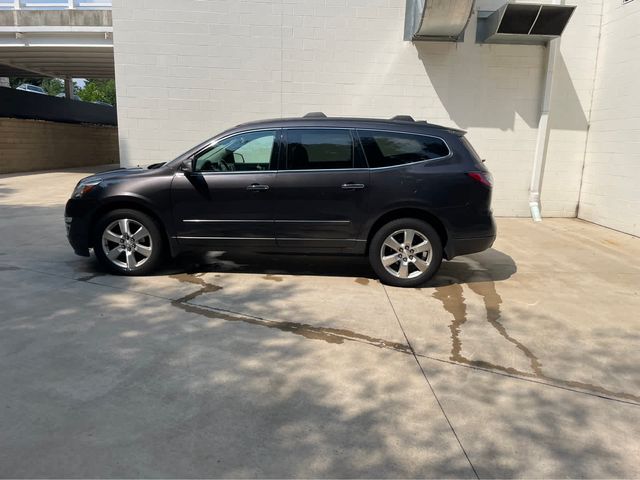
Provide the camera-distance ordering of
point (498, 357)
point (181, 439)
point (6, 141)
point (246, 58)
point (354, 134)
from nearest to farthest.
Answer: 1. point (181, 439)
2. point (498, 357)
3. point (354, 134)
4. point (246, 58)
5. point (6, 141)

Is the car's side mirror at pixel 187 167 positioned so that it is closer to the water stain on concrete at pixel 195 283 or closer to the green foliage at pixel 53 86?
the water stain on concrete at pixel 195 283

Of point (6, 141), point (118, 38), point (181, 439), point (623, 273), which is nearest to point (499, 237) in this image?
point (623, 273)

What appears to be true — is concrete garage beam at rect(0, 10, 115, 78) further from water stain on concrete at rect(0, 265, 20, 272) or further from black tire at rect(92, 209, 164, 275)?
black tire at rect(92, 209, 164, 275)

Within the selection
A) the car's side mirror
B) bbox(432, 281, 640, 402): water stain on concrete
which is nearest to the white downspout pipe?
bbox(432, 281, 640, 402): water stain on concrete

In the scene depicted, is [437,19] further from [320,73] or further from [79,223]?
[79,223]

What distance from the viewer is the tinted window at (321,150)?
5.57 metres

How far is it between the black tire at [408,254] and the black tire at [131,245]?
2466 millimetres

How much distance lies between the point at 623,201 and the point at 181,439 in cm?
933

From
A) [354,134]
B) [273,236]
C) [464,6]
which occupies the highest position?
[464,6]

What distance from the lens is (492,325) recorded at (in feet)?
15.1

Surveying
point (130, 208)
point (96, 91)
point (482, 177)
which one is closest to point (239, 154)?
point (130, 208)

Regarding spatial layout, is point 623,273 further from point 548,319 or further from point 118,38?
point 118,38

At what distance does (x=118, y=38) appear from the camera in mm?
9781

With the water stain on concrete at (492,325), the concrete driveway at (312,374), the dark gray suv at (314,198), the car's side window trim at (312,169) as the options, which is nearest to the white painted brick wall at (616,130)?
the concrete driveway at (312,374)
